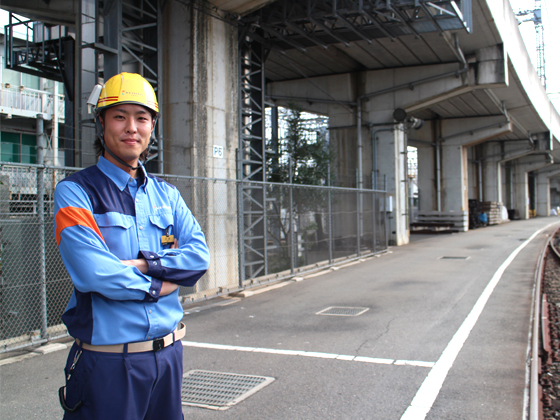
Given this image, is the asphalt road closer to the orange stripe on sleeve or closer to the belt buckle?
the belt buckle

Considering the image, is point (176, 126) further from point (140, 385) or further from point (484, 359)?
point (140, 385)

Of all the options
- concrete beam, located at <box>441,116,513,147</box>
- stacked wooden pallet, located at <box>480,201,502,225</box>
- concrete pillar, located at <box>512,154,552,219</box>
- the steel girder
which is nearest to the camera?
the steel girder

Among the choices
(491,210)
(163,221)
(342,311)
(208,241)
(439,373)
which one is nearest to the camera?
(163,221)

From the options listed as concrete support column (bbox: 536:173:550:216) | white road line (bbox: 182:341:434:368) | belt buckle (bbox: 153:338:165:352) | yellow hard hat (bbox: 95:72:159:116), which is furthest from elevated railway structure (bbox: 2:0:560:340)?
concrete support column (bbox: 536:173:550:216)

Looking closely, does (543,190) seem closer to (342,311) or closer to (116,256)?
(342,311)

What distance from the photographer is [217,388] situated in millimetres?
4723

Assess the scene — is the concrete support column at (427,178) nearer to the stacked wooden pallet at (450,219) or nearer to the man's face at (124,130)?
the stacked wooden pallet at (450,219)

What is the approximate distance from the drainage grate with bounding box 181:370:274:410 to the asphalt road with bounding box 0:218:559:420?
0.10 metres

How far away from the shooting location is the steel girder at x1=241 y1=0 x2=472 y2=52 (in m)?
13.5

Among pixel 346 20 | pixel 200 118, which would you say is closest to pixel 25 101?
Answer: pixel 200 118

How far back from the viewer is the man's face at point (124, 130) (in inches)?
85.7

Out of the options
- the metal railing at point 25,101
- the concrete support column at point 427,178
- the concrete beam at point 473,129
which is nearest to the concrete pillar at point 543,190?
the concrete beam at point 473,129

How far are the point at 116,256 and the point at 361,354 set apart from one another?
4.29m

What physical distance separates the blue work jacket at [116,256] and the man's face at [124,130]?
0.08 metres
